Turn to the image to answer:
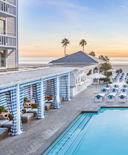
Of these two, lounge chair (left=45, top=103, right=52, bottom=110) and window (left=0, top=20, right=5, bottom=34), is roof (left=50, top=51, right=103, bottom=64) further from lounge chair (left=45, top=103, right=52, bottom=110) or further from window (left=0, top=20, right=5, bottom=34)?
lounge chair (left=45, top=103, right=52, bottom=110)

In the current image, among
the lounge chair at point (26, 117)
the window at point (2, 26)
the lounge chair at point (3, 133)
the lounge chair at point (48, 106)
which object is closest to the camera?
the lounge chair at point (3, 133)

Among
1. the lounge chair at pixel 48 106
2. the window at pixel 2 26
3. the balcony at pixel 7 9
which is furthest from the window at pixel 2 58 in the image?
the lounge chair at pixel 48 106

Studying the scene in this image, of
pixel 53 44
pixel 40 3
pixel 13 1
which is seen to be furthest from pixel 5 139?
pixel 53 44

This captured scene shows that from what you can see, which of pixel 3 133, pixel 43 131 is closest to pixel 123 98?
pixel 43 131

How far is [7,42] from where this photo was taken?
18.8 meters

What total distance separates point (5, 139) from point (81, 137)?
3583 millimetres

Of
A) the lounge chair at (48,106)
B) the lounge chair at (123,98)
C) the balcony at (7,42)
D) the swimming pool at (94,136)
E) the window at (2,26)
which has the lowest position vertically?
the swimming pool at (94,136)

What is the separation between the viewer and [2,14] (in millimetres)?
18391

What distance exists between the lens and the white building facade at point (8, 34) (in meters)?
18.5

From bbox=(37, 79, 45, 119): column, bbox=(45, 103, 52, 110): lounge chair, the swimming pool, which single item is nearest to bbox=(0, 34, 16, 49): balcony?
bbox=(45, 103, 52, 110): lounge chair

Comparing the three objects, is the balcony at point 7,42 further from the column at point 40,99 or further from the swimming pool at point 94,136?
the swimming pool at point 94,136

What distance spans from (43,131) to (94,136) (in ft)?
8.31

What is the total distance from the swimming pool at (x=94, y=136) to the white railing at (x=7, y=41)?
8.36 meters

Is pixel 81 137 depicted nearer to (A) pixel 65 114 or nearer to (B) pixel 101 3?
(A) pixel 65 114
